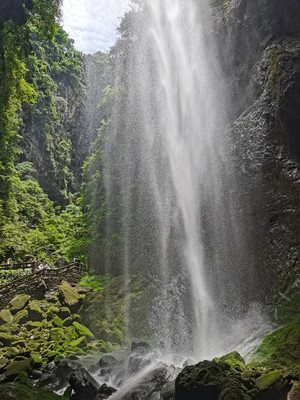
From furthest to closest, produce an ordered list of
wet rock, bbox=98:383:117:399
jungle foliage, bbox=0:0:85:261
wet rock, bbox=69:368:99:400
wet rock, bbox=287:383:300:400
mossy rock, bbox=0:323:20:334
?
jungle foliage, bbox=0:0:85:261, mossy rock, bbox=0:323:20:334, wet rock, bbox=98:383:117:399, wet rock, bbox=69:368:99:400, wet rock, bbox=287:383:300:400

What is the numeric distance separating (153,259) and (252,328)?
631 cm

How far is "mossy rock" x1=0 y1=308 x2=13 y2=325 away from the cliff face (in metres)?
9.05

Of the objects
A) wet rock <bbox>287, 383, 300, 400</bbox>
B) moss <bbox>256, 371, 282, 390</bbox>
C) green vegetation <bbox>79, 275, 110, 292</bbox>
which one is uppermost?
green vegetation <bbox>79, 275, 110, 292</bbox>

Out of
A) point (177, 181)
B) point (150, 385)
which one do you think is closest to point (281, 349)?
point (150, 385)

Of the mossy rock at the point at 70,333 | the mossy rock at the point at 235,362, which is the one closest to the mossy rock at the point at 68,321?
the mossy rock at the point at 70,333

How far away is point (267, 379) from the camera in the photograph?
573 centimetres

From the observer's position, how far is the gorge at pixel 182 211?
8758 millimetres

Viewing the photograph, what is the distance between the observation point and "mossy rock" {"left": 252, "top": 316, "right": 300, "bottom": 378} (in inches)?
261

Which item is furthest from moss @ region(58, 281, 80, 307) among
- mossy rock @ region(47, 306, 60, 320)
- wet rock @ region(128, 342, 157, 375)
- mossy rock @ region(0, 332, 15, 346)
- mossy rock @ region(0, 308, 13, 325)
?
wet rock @ region(128, 342, 157, 375)

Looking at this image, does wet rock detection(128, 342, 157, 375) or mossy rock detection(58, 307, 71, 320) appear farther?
mossy rock detection(58, 307, 71, 320)

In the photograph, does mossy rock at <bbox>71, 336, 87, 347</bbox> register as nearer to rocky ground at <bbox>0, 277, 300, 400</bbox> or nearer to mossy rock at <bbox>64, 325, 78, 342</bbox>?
rocky ground at <bbox>0, 277, 300, 400</bbox>

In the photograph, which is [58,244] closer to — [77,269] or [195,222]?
[77,269]

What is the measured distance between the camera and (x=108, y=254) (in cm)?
1817

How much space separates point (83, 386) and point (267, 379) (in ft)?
13.5
